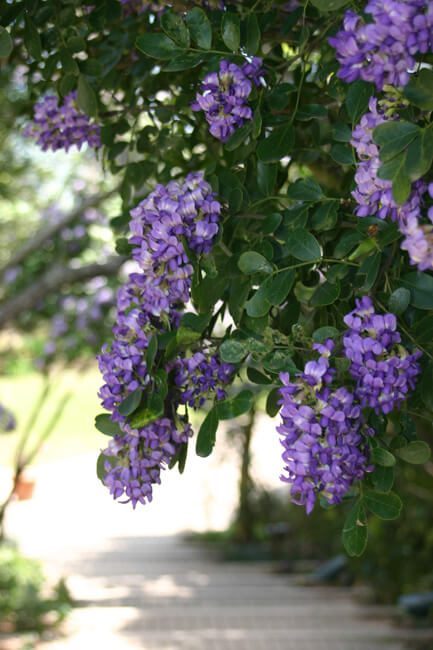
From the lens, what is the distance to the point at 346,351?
1006 mm

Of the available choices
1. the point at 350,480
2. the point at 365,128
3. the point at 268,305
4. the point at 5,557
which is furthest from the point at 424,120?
the point at 5,557

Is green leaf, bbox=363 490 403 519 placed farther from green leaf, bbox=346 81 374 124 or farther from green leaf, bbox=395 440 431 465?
green leaf, bbox=346 81 374 124

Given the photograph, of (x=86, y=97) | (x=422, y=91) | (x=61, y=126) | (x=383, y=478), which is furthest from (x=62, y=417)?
(x=422, y=91)

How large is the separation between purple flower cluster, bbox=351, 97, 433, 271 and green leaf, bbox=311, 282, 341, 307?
0.11 meters

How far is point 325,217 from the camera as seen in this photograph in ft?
3.81

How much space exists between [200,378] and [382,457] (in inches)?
9.4

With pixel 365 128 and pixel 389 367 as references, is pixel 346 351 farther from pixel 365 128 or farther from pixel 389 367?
pixel 365 128

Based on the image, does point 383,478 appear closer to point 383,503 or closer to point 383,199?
point 383,503

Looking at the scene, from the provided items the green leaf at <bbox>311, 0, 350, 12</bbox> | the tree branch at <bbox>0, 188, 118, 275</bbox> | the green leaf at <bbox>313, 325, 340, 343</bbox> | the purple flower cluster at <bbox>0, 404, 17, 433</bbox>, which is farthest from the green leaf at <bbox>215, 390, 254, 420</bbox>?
the purple flower cluster at <bbox>0, 404, 17, 433</bbox>

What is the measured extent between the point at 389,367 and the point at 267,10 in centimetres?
53

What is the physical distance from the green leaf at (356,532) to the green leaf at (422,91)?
0.44 meters

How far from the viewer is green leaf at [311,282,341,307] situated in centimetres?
112

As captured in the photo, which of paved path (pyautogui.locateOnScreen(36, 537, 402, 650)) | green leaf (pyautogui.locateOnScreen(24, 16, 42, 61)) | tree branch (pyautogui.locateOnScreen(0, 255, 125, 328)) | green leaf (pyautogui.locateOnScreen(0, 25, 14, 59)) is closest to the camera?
green leaf (pyautogui.locateOnScreen(0, 25, 14, 59))

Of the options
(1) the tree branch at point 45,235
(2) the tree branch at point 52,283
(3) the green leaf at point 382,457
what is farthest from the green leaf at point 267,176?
(1) the tree branch at point 45,235
